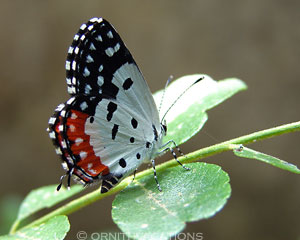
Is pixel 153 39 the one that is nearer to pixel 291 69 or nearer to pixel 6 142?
pixel 291 69

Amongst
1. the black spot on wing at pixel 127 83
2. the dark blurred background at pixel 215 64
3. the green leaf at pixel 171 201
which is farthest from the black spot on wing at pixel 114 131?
the dark blurred background at pixel 215 64

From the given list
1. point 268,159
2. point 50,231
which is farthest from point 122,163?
point 268,159

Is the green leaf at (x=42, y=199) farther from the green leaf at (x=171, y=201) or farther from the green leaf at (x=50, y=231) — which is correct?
the green leaf at (x=171, y=201)

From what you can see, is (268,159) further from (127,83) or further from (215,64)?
(215,64)

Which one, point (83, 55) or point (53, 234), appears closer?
point (53, 234)

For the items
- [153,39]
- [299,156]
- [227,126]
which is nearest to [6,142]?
[153,39]

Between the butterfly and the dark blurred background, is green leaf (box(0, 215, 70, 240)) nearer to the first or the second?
the butterfly
